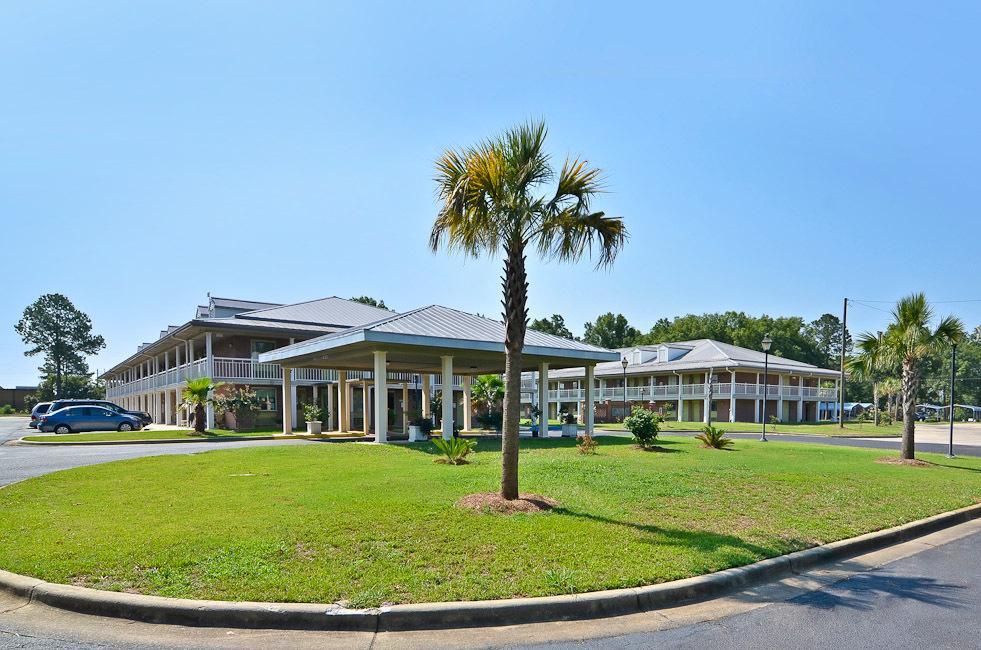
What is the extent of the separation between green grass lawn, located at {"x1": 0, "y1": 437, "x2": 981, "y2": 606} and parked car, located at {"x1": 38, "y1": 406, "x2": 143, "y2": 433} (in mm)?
18455

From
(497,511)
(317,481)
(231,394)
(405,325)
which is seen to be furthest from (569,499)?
(231,394)

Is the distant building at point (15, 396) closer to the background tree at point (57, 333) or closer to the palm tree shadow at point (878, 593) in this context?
the background tree at point (57, 333)

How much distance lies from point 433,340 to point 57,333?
102 metres

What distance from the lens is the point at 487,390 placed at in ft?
117

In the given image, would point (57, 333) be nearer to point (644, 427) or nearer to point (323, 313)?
point (323, 313)

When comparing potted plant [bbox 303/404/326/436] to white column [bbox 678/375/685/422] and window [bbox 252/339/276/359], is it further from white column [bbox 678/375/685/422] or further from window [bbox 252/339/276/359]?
white column [bbox 678/375/685/422]

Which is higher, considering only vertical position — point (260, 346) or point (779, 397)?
point (260, 346)

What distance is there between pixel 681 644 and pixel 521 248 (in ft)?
19.8

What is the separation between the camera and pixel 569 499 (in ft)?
32.2

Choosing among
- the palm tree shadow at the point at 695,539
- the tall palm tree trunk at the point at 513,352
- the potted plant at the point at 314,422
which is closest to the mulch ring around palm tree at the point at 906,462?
the palm tree shadow at the point at 695,539

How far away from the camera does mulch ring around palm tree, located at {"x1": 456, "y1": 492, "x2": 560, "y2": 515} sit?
8664mm

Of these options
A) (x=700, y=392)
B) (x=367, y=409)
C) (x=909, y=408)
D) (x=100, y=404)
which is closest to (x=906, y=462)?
(x=909, y=408)

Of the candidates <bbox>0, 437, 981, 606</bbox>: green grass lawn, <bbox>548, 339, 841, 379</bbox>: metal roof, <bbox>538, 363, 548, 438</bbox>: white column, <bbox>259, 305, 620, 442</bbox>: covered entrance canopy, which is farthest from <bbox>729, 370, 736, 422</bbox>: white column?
<bbox>0, 437, 981, 606</bbox>: green grass lawn

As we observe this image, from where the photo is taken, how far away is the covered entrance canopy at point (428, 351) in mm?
20453
